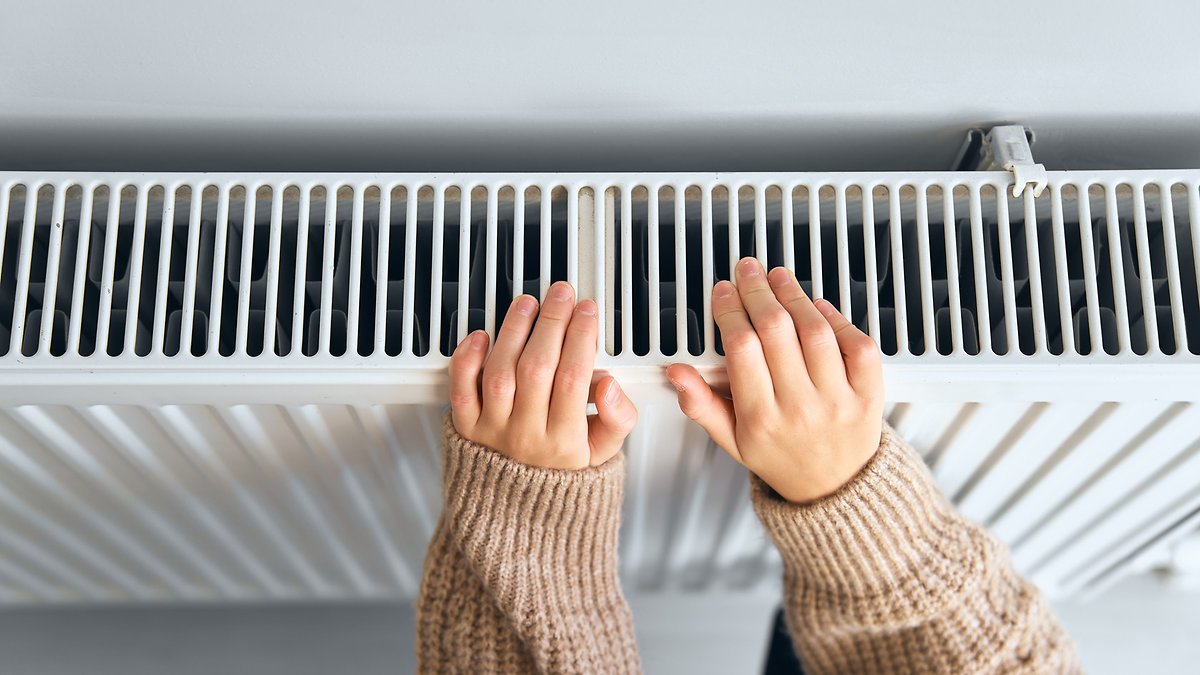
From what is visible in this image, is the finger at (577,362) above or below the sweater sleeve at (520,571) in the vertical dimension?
above

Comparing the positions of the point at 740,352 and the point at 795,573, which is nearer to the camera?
the point at 740,352

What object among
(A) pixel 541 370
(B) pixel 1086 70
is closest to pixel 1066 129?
(B) pixel 1086 70

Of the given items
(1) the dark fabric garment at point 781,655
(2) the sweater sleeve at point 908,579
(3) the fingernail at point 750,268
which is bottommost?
(1) the dark fabric garment at point 781,655

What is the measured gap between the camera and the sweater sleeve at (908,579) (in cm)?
49

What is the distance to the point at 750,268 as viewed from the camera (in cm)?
44

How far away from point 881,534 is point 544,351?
0.22 meters

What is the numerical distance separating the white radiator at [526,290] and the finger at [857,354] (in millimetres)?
11

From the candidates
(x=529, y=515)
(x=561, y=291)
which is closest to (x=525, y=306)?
(x=561, y=291)

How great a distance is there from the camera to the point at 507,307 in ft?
1.56

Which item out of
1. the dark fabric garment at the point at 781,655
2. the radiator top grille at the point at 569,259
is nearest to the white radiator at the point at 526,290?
the radiator top grille at the point at 569,259

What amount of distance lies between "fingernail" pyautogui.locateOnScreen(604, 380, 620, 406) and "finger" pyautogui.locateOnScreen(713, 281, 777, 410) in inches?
2.1

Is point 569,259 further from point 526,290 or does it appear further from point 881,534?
point 881,534

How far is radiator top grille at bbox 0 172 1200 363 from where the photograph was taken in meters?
0.44

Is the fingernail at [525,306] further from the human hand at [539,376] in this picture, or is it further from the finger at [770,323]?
the finger at [770,323]
